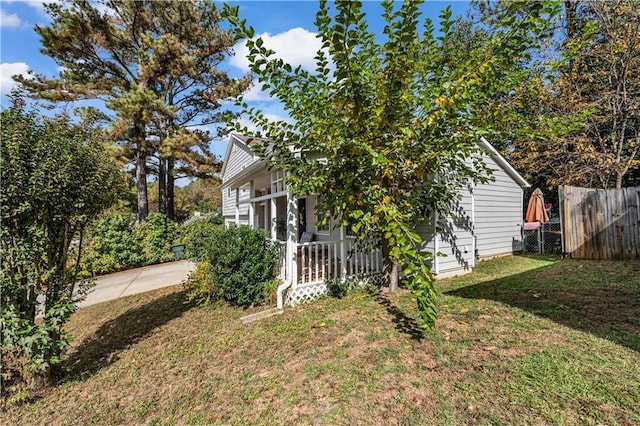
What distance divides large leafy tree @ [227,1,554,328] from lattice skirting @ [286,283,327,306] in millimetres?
1825

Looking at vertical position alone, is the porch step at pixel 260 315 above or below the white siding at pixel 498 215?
below

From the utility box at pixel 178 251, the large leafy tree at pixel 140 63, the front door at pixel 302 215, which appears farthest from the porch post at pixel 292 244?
the large leafy tree at pixel 140 63

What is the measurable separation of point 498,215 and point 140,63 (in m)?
16.6

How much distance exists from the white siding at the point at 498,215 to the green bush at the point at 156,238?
38.4 ft

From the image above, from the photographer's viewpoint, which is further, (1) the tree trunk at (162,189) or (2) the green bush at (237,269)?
(1) the tree trunk at (162,189)

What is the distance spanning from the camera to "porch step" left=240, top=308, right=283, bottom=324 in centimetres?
489

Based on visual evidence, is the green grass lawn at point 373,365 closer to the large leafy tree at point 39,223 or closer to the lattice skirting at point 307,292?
the lattice skirting at point 307,292

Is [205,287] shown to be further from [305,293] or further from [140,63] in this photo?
[140,63]

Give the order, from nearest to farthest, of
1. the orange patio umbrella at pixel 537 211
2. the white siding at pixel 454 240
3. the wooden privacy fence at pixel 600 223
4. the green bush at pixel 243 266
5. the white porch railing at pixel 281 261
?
the green bush at pixel 243 266 → the white porch railing at pixel 281 261 → the white siding at pixel 454 240 → the wooden privacy fence at pixel 600 223 → the orange patio umbrella at pixel 537 211

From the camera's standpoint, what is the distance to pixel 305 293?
5.52m

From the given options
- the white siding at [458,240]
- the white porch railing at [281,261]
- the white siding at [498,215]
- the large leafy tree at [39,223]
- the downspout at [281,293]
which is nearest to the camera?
the large leafy tree at [39,223]

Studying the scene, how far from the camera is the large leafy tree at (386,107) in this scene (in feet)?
10.3

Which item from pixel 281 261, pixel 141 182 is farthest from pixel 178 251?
pixel 281 261

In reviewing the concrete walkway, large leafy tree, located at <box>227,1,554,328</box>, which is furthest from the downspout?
the concrete walkway
